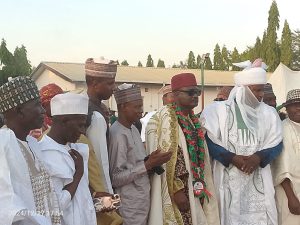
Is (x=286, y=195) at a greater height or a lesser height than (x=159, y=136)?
lesser

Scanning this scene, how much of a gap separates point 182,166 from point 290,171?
1211 millimetres

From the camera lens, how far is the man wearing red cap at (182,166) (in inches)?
184

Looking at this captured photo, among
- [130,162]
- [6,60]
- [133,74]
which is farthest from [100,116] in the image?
[6,60]

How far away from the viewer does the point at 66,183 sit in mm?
3379

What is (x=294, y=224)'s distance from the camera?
16.9 ft

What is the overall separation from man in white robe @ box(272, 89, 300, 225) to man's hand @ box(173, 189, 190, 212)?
3.68 feet

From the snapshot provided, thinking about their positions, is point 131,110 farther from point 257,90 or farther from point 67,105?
point 257,90

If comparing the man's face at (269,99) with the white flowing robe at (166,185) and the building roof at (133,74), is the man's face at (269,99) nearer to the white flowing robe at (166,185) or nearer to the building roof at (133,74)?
the white flowing robe at (166,185)

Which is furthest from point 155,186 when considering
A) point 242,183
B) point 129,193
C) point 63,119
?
point 63,119

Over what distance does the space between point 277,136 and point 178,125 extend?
1.09m

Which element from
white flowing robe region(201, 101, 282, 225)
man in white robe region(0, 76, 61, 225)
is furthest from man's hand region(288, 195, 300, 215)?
man in white robe region(0, 76, 61, 225)

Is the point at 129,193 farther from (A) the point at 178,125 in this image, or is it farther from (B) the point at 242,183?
(B) the point at 242,183

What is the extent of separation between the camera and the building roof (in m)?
27.7

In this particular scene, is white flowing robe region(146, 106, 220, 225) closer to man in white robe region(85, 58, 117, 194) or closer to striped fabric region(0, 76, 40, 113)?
man in white robe region(85, 58, 117, 194)
